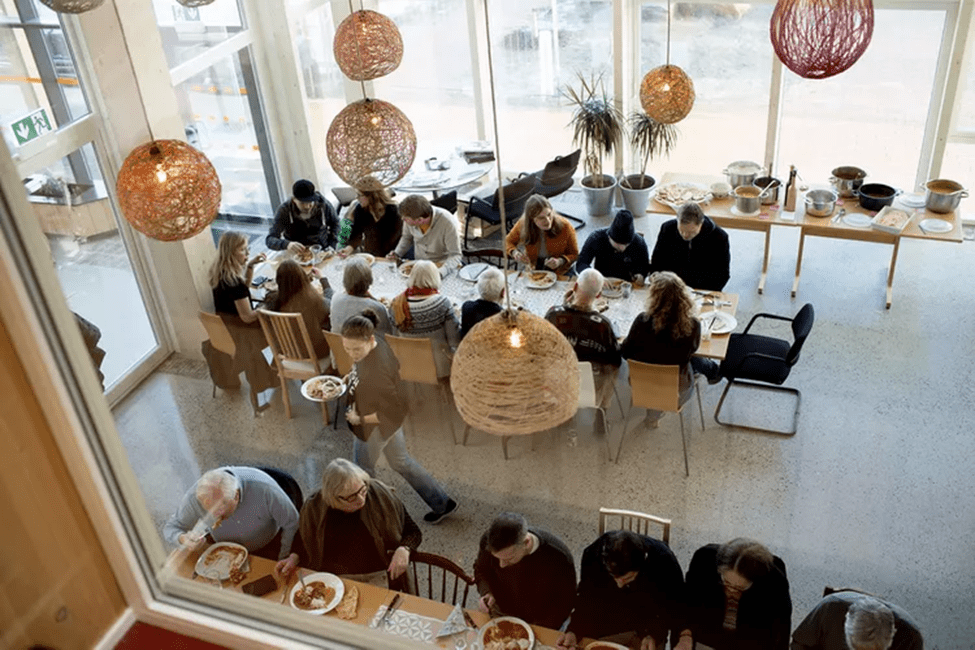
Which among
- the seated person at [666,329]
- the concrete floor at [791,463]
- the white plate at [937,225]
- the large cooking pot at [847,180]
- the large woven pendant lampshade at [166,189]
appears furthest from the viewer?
the large cooking pot at [847,180]

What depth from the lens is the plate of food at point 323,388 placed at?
17.8 ft

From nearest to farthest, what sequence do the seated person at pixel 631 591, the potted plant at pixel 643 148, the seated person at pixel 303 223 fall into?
the seated person at pixel 631 591, the seated person at pixel 303 223, the potted plant at pixel 643 148

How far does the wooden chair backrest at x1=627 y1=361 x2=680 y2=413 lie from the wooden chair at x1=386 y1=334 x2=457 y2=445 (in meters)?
1.15

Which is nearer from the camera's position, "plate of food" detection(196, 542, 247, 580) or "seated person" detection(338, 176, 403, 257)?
"plate of food" detection(196, 542, 247, 580)

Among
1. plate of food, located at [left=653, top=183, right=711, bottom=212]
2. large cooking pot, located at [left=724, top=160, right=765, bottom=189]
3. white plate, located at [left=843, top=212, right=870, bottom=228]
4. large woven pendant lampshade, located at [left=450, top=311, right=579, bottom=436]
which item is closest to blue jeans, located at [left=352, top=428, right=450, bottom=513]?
large woven pendant lampshade, located at [left=450, top=311, right=579, bottom=436]

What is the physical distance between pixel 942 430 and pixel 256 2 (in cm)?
631

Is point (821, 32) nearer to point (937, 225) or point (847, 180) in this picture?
point (937, 225)

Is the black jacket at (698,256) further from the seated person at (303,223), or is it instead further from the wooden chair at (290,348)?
the seated person at (303,223)

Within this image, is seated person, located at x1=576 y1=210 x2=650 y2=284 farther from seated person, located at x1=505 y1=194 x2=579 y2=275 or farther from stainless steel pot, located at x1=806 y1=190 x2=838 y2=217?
stainless steel pot, located at x1=806 y1=190 x2=838 y2=217

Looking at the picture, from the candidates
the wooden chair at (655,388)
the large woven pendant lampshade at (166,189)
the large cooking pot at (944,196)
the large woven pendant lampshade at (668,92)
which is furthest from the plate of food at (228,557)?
the large cooking pot at (944,196)

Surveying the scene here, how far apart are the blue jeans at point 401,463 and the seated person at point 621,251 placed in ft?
5.90

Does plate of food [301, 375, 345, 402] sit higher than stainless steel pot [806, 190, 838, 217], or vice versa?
stainless steel pot [806, 190, 838, 217]

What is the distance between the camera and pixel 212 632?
150cm

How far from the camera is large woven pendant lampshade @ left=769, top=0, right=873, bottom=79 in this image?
3696mm
